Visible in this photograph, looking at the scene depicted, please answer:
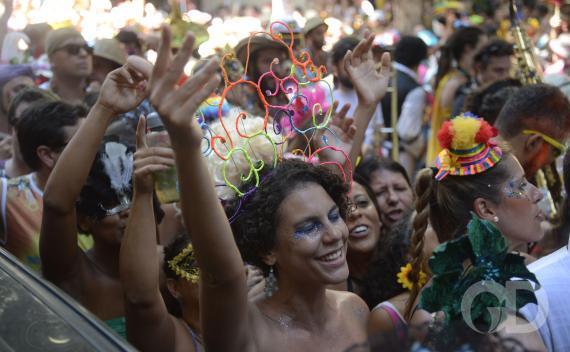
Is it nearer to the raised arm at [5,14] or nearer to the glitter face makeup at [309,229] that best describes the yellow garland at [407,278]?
the glitter face makeup at [309,229]

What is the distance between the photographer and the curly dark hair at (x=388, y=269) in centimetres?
380

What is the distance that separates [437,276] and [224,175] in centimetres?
89

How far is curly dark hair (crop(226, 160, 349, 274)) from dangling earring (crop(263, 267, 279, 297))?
0.07 feet

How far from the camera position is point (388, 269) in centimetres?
385

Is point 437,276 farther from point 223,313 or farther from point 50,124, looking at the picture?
point 50,124

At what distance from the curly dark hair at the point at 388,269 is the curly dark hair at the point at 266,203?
42.7 inches

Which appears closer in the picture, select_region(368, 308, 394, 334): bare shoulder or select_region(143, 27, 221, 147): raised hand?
select_region(143, 27, 221, 147): raised hand

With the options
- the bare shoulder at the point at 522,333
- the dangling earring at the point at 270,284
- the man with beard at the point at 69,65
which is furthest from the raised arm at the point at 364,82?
the man with beard at the point at 69,65

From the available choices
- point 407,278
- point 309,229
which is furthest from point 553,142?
point 309,229

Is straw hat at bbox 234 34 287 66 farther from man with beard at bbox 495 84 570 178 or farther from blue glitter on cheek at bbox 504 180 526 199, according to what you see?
blue glitter on cheek at bbox 504 180 526 199

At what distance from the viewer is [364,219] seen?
4094 mm

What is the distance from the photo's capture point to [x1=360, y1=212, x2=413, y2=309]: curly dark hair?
380 centimetres

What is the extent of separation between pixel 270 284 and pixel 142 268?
44cm
